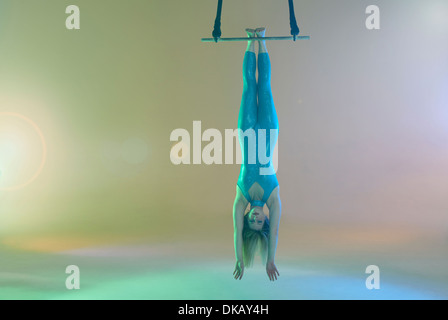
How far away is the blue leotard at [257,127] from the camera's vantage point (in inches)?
187

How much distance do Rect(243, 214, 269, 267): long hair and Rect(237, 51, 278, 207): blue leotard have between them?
26 centimetres

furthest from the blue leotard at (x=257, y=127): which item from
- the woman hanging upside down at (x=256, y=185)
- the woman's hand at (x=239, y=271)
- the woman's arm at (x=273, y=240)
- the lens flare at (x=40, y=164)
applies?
the lens flare at (x=40, y=164)

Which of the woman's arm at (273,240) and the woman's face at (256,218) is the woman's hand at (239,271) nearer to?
the woman's arm at (273,240)

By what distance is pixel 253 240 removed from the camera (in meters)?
4.75

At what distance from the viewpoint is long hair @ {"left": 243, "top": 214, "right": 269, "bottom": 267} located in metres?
4.75

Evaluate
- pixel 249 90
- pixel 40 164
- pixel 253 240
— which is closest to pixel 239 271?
pixel 253 240

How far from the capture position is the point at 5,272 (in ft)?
19.5

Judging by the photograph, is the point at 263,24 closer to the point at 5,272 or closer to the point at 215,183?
the point at 215,183

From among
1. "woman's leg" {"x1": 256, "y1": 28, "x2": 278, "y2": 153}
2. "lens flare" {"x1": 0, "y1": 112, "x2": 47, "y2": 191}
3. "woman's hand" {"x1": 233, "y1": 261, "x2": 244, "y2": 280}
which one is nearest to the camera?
"woman's hand" {"x1": 233, "y1": 261, "x2": 244, "y2": 280}

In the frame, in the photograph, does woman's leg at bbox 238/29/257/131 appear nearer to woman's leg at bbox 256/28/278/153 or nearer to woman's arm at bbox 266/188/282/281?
woman's leg at bbox 256/28/278/153

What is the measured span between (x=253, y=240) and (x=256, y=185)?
1.85ft

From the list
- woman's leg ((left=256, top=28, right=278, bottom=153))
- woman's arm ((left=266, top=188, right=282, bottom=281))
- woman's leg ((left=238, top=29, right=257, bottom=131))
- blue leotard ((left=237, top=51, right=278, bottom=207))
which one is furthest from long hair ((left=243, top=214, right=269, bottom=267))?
woman's leg ((left=238, top=29, right=257, bottom=131))

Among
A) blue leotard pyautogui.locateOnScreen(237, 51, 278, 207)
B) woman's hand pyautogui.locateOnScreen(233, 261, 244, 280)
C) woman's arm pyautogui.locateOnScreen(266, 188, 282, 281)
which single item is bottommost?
woman's hand pyautogui.locateOnScreen(233, 261, 244, 280)

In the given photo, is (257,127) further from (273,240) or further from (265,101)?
(273,240)
